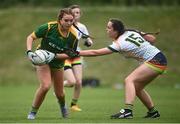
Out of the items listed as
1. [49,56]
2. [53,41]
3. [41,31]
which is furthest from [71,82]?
[49,56]

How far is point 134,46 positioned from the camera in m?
13.3

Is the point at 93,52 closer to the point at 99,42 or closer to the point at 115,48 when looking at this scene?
the point at 115,48

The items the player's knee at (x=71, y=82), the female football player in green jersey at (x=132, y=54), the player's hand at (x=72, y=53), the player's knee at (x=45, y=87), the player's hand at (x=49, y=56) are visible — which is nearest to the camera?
the player's hand at (x=72, y=53)

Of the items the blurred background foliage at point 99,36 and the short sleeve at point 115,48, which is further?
the blurred background foliage at point 99,36

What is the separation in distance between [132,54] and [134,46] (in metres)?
0.23

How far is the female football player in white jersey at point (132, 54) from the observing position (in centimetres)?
1327

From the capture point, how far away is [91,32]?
40812 mm

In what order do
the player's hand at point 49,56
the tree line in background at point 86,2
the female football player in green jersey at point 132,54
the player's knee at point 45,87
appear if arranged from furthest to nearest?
1. the tree line in background at point 86,2
2. the player's knee at point 45,87
3. the female football player in green jersey at point 132,54
4. the player's hand at point 49,56

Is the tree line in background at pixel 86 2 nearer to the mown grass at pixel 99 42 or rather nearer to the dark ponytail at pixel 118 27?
the mown grass at pixel 99 42

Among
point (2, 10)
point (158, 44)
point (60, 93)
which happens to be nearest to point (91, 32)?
point (158, 44)

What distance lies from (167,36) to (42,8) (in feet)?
31.7

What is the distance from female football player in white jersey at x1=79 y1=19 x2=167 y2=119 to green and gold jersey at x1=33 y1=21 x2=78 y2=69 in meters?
0.49

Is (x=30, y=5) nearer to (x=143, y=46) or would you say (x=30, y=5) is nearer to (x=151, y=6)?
(x=151, y=6)

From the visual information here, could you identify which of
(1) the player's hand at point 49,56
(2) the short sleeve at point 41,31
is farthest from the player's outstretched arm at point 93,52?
(2) the short sleeve at point 41,31
